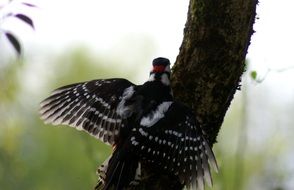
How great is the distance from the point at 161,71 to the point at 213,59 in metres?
0.43

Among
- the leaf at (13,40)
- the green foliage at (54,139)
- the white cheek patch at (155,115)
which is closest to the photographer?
the leaf at (13,40)

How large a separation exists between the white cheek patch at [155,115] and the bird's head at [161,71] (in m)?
0.15

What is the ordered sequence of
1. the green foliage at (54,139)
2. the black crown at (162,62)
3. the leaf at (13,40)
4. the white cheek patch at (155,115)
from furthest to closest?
the green foliage at (54,139) < the black crown at (162,62) < the white cheek patch at (155,115) < the leaf at (13,40)

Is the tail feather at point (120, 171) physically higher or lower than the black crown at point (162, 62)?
lower

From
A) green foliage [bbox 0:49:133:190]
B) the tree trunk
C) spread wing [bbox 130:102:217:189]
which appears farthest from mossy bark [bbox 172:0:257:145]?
green foliage [bbox 0:49:133:190]

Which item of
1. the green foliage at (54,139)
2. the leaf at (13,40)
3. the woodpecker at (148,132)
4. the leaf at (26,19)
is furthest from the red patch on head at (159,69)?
the green foliage at (54,139)

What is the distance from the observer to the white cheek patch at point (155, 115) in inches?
219

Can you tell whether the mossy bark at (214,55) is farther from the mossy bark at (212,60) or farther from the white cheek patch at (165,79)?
the white cheek patch at (165,79)

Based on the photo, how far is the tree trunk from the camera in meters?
5.43

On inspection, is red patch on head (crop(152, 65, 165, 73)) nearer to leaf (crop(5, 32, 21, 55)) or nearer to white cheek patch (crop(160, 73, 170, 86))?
white cheek patch (crop(160, 73, 170, 86))

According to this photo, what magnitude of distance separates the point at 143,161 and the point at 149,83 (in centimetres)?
63

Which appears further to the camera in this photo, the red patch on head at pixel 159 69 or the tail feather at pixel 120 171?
the red patch on head at pixel 159 69

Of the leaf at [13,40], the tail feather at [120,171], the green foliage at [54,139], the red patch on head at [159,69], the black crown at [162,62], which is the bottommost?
the green foliage at [54,139]

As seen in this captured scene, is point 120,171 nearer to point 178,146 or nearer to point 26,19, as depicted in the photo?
point 178,146
